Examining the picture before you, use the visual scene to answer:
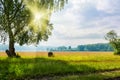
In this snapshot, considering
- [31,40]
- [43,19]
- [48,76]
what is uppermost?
[43,19]

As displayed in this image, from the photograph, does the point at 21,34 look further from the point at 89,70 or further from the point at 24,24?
the point at 89,70

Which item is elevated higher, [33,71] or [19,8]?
[19,8]

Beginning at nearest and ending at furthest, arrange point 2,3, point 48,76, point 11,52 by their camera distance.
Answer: point 48,76 → point 2,3 → point 11,52

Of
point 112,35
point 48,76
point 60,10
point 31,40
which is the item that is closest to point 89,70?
point 48,76

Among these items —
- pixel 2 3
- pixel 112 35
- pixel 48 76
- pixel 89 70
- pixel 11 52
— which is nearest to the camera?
pixel 48 76

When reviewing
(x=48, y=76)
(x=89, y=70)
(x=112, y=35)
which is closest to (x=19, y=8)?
(x=89, y=70)

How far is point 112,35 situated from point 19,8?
57202 mm

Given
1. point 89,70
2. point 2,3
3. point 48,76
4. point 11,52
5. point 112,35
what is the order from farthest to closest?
point 112,35
point 11,52
point 2,3
point 89,70
point 48,76

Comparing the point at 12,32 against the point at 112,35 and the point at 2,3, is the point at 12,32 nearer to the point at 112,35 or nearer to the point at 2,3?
the point at 2,3

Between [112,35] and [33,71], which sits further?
[112,35]

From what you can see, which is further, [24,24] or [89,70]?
[24,24]

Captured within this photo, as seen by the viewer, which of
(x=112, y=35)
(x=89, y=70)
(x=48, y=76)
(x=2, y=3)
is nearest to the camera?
(x=48, y=76)

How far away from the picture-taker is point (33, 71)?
2980 cm

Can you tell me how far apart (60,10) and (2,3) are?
10.2 m
